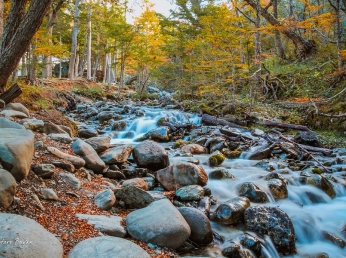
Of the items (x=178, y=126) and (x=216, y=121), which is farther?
(x=216, y=121)

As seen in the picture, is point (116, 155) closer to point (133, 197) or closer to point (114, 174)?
point (114, 174)

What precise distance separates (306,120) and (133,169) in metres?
7.83

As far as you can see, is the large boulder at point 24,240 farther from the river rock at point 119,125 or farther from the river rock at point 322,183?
the river rock at point 119,125

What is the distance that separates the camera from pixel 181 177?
496 cm

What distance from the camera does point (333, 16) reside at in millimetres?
11445

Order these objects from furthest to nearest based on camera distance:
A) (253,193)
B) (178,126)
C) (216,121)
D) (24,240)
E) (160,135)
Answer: (216,121) → (178,126) → (160,135) → (253,193) → (24,240)

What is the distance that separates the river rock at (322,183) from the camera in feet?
17.6

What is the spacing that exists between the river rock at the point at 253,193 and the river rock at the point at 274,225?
0.81 metres

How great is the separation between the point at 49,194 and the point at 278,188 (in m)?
4.01

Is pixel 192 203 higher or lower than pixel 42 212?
lower

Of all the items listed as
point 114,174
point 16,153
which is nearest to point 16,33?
point 114,174

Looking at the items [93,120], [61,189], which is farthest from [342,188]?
[93,120]

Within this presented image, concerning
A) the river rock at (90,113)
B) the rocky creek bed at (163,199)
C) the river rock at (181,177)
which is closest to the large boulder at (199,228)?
the rocky creek bed at (163,199)

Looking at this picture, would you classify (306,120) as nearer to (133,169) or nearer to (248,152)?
(248,152)
